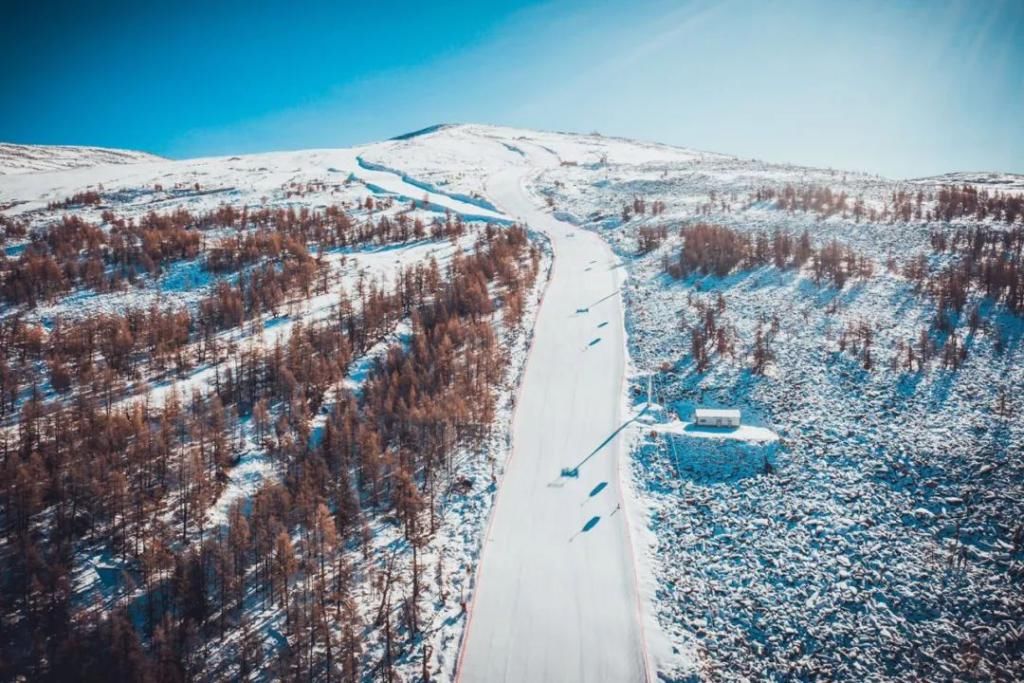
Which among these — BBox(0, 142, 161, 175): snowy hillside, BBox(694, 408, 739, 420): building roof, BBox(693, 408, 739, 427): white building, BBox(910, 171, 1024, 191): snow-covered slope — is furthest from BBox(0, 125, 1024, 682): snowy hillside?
BBox(0, 142, 161, 175): snowy hillside

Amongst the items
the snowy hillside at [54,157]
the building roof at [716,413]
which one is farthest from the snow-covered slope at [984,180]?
the snowy hillside at [54,157]

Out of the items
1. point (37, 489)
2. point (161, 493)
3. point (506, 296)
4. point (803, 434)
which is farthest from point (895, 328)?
point (37, 489)

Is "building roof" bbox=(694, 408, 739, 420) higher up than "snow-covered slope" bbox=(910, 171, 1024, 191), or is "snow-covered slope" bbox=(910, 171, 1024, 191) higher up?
"snow-covered slope" bbox=(910, 171, 1024, 191)

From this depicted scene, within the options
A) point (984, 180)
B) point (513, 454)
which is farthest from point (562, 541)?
point (984, 180)

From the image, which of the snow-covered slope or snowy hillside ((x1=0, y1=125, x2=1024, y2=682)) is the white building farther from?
the snow-covered slope

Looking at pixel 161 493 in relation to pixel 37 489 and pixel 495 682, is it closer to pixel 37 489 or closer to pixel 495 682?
pixel 37 489

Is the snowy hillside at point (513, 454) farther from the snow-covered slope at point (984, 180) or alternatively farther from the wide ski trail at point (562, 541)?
the snow-covered slope at point (984, 180)

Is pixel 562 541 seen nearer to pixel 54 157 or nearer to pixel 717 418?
pixel 717 418
